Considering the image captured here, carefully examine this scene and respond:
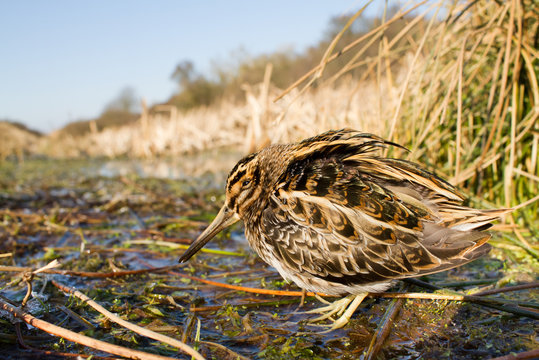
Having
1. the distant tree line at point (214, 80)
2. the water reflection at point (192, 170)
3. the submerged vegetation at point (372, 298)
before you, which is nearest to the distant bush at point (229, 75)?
the distant tree line at point (214, 80)

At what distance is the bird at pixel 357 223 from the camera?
2533 mm

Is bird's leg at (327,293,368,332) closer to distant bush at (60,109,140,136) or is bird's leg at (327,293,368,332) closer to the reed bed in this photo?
the reed bed

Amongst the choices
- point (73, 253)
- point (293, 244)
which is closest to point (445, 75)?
point (293, 244)

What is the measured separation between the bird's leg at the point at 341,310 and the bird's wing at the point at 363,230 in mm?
265

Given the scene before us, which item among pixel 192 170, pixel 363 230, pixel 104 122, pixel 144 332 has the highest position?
pixel 363 230

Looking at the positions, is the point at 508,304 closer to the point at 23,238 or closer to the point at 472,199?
the point at 472,199

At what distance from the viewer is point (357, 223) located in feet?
8.38

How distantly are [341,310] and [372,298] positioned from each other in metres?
0.35

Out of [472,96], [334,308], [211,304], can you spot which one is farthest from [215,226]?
[472,96]

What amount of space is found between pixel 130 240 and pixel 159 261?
Answer: 0.76 m

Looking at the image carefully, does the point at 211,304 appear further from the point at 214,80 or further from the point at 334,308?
the point at 214,80

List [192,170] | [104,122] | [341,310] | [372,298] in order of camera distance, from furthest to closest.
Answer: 1. [104,122]
2. [192,170]
3. [372,298]
4. [341,310]

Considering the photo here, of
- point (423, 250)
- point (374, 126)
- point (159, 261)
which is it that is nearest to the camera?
point (423, 250)

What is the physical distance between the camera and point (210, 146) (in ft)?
53.8
